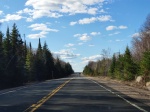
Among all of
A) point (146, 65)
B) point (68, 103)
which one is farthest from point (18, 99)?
point (146, 65)

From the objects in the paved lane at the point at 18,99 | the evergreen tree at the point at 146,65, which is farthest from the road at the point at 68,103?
the evergreen tree at the point at 146,65

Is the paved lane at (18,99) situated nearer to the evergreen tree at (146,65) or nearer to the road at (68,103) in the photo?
the road at (68,103)

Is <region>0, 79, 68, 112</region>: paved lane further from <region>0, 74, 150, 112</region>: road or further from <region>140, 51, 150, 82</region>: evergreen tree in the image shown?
<region>140, 51, 150, 82</region>: evergreen tree

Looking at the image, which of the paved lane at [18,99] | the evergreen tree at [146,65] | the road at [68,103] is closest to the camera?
the road at [68,103]

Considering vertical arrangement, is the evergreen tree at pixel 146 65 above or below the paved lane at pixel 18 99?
above

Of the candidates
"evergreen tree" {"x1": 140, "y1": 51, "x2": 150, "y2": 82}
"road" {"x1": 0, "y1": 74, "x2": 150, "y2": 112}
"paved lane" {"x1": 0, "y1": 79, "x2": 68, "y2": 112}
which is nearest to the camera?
"road" {"x1": 0, "y1": 74, "x2": 150, "y2": 112}

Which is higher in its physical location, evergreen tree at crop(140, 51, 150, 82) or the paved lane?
evergreen tree at crop(140, 51, 150, 82)

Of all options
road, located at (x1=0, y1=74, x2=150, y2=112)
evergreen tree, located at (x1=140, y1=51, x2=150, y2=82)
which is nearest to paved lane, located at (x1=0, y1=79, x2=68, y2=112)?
road, located at (x1=0, y1=74, x2=150, y2=112)

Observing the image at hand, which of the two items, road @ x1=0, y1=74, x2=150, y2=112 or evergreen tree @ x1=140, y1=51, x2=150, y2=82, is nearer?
road @ x1=0, y1=74, x2=150, y2=112

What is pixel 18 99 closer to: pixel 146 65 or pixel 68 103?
pixel 68 103

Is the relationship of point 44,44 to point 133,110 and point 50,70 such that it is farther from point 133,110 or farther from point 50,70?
point 133,110

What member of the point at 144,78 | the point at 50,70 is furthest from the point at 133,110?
the point at 50,70

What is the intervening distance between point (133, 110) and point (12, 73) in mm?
35024

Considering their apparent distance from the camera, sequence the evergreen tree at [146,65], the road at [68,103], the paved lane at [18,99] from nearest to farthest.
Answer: the road at [68,103], the paved lane at [18,99], the evergreen tree at [146,65]
